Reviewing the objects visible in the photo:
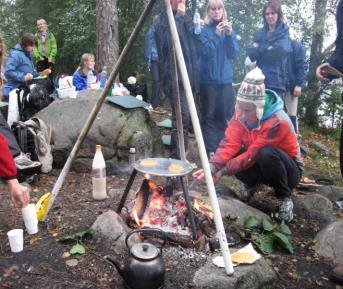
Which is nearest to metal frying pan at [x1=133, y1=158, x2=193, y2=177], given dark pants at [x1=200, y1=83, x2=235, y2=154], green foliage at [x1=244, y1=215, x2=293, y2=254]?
green foliage at [x1=244, y1=215, x2=293, y2=254]

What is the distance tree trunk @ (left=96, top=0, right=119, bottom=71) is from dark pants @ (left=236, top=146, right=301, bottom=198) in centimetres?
571

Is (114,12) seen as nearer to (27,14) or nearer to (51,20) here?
(51,20)

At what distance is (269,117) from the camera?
375 centimetres

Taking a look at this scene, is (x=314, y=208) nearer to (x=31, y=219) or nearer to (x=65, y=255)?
(x=65, y=255)

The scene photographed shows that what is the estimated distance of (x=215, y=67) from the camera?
18.3ft

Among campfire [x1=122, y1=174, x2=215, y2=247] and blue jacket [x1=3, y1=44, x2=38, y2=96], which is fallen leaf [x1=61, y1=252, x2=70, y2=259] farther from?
blue jacket [x1=3, y1=44, x2=38, y2=96]

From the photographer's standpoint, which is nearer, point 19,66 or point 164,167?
point 164,167

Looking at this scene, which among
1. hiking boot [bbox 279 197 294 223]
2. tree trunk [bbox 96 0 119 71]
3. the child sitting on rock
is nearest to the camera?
hiking boot [bbox 279 197 294 223]

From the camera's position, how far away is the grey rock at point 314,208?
4094 millimetres

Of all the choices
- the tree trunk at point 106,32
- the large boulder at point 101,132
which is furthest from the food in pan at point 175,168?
the tree trunk at point 106,32

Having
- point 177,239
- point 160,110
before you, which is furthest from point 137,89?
point 177,239

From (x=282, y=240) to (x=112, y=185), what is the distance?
2.26 m

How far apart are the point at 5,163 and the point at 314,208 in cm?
325

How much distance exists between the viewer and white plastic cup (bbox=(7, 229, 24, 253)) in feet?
10.2
